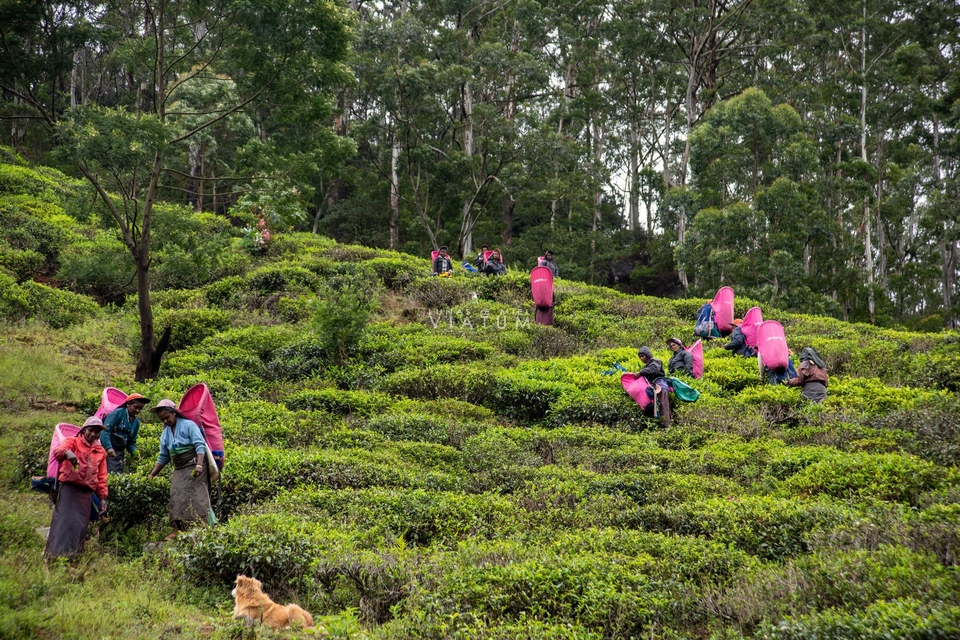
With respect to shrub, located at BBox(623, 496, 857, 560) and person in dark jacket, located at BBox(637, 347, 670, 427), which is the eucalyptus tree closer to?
person in dark jacket, located at BBox(637, 347, 670, 427)

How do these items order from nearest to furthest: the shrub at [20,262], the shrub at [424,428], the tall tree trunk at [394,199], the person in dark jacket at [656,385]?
the shrub at [424,428], the person in dark jacket at [656,385], the shrub at [20,262], the tall tree trunk at [394,199]

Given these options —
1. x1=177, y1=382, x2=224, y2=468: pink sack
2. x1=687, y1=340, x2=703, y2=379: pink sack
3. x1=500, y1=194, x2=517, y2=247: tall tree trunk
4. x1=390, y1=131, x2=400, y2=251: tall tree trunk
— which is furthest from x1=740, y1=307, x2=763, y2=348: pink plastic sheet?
x1=500, y1=194, x2=517, y2=247: tall tree trunk

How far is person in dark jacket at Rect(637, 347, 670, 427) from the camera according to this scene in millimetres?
10438

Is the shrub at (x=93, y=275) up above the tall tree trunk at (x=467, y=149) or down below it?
below

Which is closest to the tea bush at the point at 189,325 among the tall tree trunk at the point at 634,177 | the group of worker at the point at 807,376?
the group of worker at the point at 807,376

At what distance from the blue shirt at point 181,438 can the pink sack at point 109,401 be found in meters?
1.40

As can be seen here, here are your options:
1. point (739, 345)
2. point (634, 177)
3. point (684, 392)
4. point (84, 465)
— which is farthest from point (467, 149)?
point (84, 465)

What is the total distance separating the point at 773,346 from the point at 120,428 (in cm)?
910

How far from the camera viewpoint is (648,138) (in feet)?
114

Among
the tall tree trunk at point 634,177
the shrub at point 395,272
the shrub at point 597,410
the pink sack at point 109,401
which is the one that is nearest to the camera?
the pink sack at point 109,401

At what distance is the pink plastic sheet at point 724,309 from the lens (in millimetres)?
14422

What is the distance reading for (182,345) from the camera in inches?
541

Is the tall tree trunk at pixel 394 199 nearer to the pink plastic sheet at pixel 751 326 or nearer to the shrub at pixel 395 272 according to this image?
the shrub at pixel 395 272

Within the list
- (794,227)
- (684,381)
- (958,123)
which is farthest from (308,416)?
(958,123)
